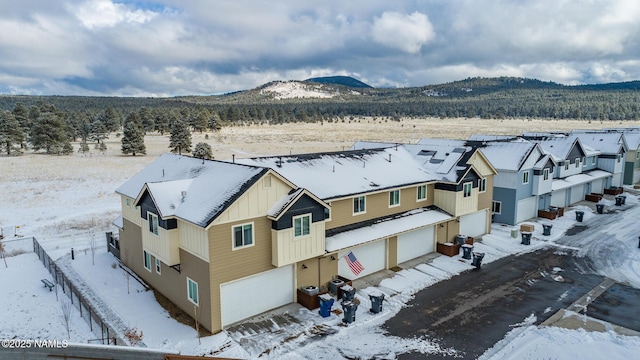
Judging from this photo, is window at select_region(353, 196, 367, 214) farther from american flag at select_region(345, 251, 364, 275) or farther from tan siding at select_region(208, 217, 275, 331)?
tan siding at select_region(208, 217, 275, 331)

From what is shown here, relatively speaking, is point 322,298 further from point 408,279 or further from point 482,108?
point 482,108

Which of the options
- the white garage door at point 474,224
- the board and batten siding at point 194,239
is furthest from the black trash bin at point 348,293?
the white garage door at point 474,224

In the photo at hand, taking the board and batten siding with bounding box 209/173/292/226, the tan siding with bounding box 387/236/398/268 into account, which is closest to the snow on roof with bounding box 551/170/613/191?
the tan siding with bounding box 387/236/398/268

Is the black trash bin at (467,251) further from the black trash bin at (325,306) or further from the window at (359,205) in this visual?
the black trash bin at (325,306)

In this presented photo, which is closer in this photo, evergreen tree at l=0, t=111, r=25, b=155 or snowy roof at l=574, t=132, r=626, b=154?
snowy roof at l=574, t=132, r=626, b=154

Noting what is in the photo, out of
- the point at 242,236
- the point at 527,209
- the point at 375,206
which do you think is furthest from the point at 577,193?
the point at 242,236

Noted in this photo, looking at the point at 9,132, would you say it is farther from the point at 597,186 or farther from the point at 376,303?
the point at 597,186
